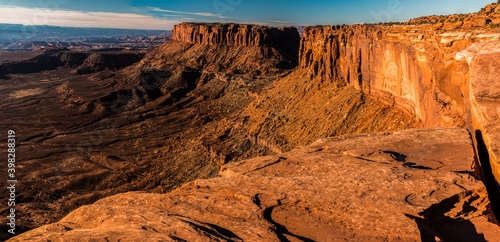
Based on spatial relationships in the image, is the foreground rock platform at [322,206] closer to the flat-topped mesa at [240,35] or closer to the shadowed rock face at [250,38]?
the shadowed rock face at [250,38]

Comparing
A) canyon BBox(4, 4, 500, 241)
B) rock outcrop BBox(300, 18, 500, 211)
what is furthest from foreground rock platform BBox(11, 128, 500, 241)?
rock outcrop BBox(300, 18, 500, 211)

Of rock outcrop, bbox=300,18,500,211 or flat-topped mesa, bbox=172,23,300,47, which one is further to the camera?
flat-topped mesa, bbox=172,23,300,47

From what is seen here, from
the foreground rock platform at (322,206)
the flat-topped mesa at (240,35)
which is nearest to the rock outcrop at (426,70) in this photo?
the foreground rock platform at (322,206)

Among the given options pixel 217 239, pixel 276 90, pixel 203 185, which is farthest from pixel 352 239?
pixel 276 90

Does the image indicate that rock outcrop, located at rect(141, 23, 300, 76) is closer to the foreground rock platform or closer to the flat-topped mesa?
the flat-topped mesa

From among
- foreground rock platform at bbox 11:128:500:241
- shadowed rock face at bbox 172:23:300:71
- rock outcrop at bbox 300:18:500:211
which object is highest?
shadowed rock face at bbox 172:23:300:71

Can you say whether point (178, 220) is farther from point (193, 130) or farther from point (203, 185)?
point (193, 130)

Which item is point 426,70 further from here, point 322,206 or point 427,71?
point 322,206
